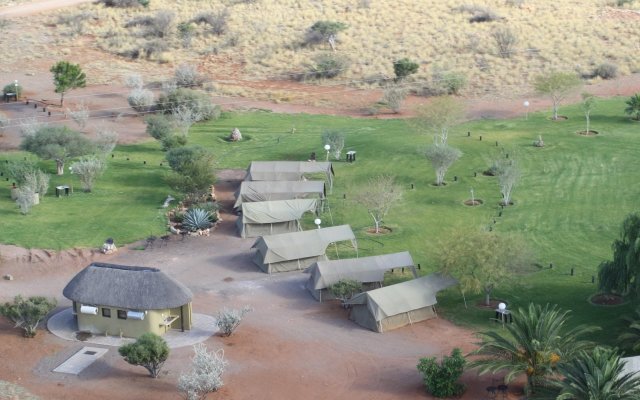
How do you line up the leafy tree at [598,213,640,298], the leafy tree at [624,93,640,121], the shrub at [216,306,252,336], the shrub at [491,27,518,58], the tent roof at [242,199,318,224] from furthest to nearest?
the shrub at [491,27,518,58] → the leafy tree at [624,93,640,121] → the tent roof at [242,199,318,224] → the shrub at [216,306,252,336] → the leafy tree at [598,213,640,298]

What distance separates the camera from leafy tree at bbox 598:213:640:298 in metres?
41.5

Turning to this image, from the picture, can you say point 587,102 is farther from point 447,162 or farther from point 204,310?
point 204,310

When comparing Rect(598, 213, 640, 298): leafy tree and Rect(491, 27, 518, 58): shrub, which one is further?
Rect(491, 27, 518, 58): shrub

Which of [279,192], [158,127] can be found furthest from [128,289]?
[158,127]

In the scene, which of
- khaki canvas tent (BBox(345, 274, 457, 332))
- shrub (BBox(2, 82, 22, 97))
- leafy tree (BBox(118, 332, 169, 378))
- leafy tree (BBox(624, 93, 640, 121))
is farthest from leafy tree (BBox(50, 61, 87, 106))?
leafy tree (BBox(118, 332, 169, 378))

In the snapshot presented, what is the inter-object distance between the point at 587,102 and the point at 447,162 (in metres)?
17.1

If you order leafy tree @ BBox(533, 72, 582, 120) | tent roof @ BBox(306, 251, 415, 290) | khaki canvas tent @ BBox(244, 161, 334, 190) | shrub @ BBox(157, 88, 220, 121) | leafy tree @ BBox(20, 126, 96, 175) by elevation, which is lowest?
tent roof @ BBox(306, 251, 415, 290)

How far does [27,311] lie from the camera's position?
4338cm

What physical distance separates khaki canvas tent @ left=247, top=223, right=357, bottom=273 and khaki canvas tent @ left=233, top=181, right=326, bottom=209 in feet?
23.6

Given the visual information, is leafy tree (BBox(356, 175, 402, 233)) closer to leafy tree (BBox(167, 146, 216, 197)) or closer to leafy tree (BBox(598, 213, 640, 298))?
leafy tree (BBox(167, 146, 216, 197))

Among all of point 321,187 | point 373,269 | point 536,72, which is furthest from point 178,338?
point 536,72

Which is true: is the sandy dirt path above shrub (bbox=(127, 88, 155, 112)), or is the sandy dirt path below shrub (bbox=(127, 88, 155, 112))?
above

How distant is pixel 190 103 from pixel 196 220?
79.7 feet

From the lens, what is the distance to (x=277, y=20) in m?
107
